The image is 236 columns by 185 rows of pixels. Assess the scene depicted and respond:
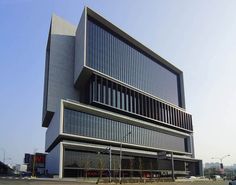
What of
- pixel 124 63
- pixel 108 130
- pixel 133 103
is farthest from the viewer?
pixel 124 63

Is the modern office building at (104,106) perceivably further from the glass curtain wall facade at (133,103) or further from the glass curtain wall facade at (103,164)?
the glass curtain wall facade at (133,103)

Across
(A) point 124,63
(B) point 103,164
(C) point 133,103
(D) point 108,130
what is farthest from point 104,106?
(A) point 124,63

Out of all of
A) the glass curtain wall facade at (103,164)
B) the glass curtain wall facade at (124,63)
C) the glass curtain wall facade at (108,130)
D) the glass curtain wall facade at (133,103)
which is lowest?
the glass curtain wall facade at (103,164)

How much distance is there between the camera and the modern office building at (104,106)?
8806 centimetres

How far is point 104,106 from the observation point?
9819 centimetres

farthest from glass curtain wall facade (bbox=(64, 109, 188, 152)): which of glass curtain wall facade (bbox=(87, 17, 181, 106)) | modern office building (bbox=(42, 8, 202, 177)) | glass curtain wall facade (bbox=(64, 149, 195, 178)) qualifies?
glass curtain wall facade (bbox=(87, 17, 181, 106))

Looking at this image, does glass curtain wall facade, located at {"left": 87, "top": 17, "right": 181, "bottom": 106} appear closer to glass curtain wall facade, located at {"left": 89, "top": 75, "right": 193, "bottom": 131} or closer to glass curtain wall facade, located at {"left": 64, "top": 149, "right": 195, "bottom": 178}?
glass curtain wall facade, located at {"left": 89, "top": 75, "right": 193, "bottom": 131}

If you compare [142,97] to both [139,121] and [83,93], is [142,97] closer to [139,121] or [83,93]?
[139,121]

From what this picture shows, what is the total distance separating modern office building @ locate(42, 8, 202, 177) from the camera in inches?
3467

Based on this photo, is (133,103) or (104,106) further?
(133,103)

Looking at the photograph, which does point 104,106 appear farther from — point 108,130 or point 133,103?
point 133,103

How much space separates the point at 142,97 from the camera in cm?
11875

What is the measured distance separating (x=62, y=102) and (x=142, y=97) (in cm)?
4208

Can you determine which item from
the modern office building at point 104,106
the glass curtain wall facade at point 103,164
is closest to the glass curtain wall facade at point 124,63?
the modern office building at point 104,106
